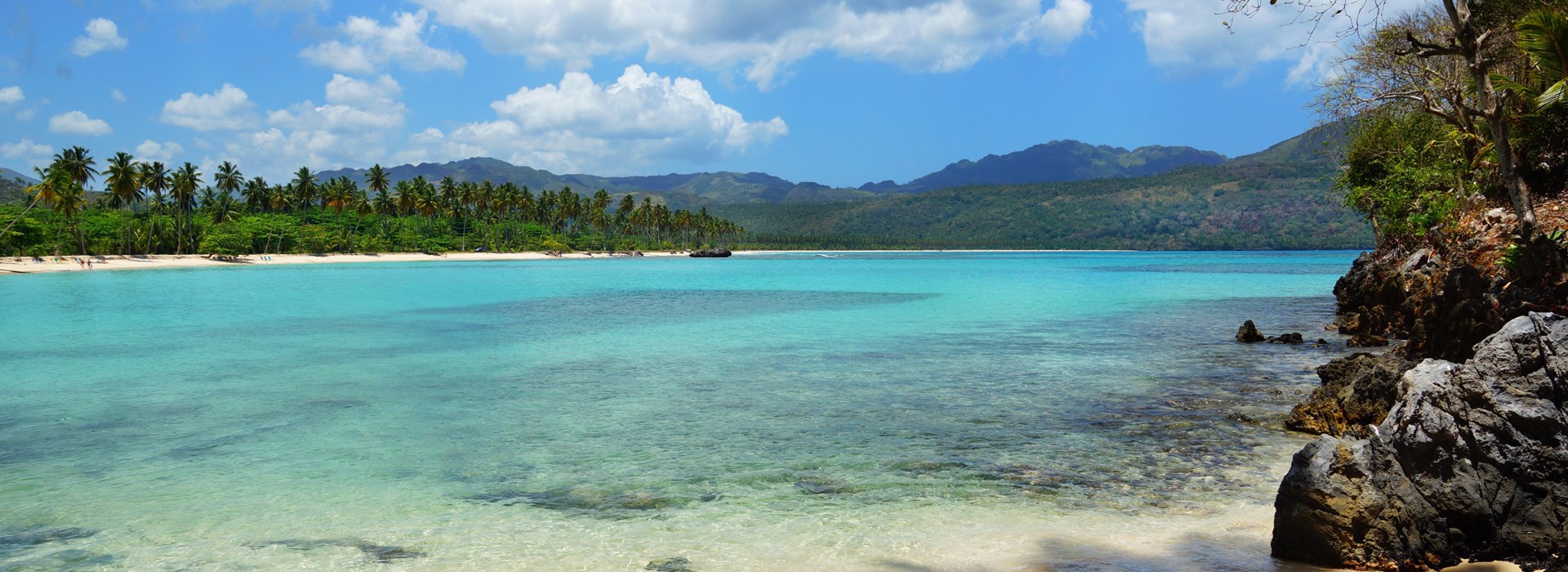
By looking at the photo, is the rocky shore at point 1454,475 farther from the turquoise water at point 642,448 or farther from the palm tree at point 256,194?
the palm tree at point 256,194

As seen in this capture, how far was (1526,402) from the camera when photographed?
20.8 feet

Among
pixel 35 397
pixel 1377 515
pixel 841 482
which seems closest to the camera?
pixel 1377 515

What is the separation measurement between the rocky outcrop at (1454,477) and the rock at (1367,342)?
49.3 ft

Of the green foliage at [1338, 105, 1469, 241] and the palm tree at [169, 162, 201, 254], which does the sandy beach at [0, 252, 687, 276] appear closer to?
the palm tree at [169, 162, 201, 254]

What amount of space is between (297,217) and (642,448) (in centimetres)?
13508

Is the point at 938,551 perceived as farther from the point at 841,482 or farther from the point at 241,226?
the point at 241,226

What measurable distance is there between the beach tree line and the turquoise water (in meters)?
70.5

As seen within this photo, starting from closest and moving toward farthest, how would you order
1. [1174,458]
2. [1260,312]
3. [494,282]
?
1. [1174,458]
2. [1260,312]
3. [494,282]

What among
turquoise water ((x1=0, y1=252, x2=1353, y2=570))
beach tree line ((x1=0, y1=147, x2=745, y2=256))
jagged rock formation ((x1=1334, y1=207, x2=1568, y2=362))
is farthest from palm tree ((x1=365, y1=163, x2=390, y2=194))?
jagged rock formation ((x1=1334, y1=207, x2=1568, y2=362))

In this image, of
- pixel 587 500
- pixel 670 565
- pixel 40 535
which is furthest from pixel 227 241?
pixel 670 565

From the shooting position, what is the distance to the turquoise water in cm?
715

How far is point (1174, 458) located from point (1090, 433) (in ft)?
4.94

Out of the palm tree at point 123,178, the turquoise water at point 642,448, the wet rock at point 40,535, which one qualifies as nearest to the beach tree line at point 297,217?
the palm tree at point 123,178

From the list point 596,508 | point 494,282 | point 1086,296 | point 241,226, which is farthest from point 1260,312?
point 241,226
